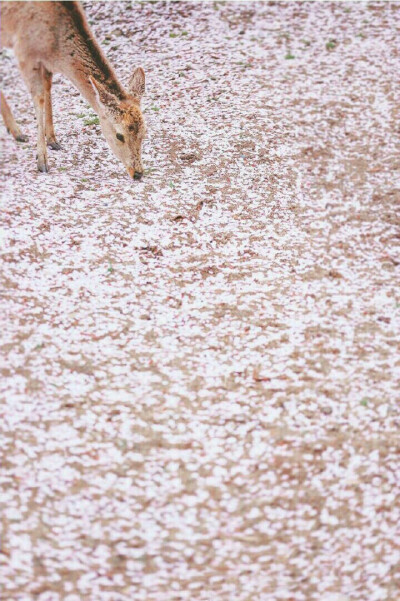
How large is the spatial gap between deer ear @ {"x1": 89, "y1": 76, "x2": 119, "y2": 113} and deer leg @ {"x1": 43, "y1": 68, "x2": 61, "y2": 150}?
1.10 meters

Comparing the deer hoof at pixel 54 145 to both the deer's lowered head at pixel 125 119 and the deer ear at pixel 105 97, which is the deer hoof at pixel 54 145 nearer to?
the deer's lowered head at pixel 125 119

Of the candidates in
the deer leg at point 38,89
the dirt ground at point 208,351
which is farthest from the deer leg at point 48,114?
the dirt ground at point 208,351

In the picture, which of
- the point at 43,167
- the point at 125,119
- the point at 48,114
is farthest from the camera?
the point at 48,114

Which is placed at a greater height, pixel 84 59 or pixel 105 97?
pixel 84 59

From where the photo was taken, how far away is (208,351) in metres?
7.78

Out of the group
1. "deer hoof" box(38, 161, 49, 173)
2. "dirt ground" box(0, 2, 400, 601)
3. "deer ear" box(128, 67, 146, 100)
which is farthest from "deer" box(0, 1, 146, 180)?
"dirt ground" box(0, 2, 400, 601)

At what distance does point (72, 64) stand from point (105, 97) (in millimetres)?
831

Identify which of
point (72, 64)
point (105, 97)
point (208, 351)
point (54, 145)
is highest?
point (72, 64)

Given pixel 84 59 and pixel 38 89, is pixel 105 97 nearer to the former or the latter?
pixel 84 59

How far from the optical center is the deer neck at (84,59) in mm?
9672

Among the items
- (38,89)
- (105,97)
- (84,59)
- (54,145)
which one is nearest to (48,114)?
(54,145)

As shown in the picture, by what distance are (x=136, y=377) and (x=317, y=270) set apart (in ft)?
12.2

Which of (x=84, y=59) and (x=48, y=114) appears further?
(x=48, y=114)

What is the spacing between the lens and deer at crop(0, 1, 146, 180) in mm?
9727
